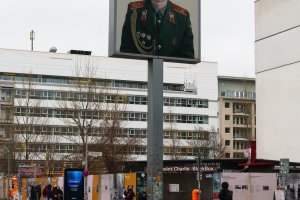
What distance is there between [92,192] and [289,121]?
16.5m

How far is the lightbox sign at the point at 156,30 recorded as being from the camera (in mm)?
26219

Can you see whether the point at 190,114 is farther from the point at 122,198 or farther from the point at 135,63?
the point at 122,198

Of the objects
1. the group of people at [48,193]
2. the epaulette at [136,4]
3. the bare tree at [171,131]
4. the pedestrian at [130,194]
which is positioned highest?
the epaulette at [136,4]

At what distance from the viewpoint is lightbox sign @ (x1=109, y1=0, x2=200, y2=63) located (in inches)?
1032

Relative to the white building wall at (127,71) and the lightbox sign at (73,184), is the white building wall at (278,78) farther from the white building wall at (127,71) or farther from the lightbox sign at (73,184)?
the white building wall at (127,71)

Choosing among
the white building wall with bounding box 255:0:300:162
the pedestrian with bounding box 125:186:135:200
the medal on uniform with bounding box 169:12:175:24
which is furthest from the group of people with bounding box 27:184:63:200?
the medal on uniform with bounding box 169:12:175:24

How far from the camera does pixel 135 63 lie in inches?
4488

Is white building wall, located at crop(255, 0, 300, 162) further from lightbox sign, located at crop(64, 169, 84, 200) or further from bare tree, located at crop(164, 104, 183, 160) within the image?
bare tree, located at crop(164, 104, 183, 160)

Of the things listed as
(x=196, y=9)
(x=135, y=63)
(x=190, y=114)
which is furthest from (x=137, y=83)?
(x=196, y=9)

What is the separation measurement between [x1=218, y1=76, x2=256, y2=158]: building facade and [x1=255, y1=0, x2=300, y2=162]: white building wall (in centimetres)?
7844

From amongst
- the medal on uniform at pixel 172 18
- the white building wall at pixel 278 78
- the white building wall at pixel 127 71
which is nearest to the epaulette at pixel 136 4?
the medal on uniform at pixel 172 18

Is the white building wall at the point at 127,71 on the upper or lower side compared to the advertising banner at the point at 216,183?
upper

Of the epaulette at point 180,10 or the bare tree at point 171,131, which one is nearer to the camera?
the epaulette at point 180,10

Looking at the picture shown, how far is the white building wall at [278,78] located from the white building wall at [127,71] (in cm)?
A: 4892
